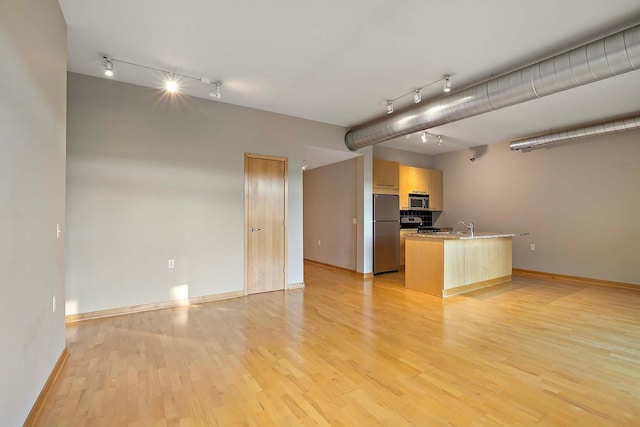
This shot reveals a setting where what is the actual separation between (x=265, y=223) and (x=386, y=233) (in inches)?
104

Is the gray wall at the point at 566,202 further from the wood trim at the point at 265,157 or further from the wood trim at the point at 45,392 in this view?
the wood trim at the point at 45,392

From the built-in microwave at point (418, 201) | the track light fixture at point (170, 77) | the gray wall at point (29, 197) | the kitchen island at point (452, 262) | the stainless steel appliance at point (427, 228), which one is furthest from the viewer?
the stainless steel appliance at point (427, 228)

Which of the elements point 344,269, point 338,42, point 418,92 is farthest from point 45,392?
point 344,269

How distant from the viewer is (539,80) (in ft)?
9.50

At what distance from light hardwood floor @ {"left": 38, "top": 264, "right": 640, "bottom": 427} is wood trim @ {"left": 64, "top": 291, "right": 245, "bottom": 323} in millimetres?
127

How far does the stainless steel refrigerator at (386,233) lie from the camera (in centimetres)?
607

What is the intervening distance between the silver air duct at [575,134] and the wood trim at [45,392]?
7130 mm

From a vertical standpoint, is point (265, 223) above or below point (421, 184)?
below

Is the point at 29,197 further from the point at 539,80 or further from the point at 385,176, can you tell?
the point at 385,176

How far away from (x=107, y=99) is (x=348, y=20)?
2.98 metres

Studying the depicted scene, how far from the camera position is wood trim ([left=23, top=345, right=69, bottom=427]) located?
1728 millimetres

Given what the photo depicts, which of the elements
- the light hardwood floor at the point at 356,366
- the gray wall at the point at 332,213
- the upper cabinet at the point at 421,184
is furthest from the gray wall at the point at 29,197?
the upper cabinet at the point at 421,184

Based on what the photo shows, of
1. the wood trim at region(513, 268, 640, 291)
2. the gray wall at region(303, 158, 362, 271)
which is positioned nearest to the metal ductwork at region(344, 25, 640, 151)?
the gray wall at region(303, 158, 362, 271)

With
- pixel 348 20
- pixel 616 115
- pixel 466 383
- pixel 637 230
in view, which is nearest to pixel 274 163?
pixel 348 20
